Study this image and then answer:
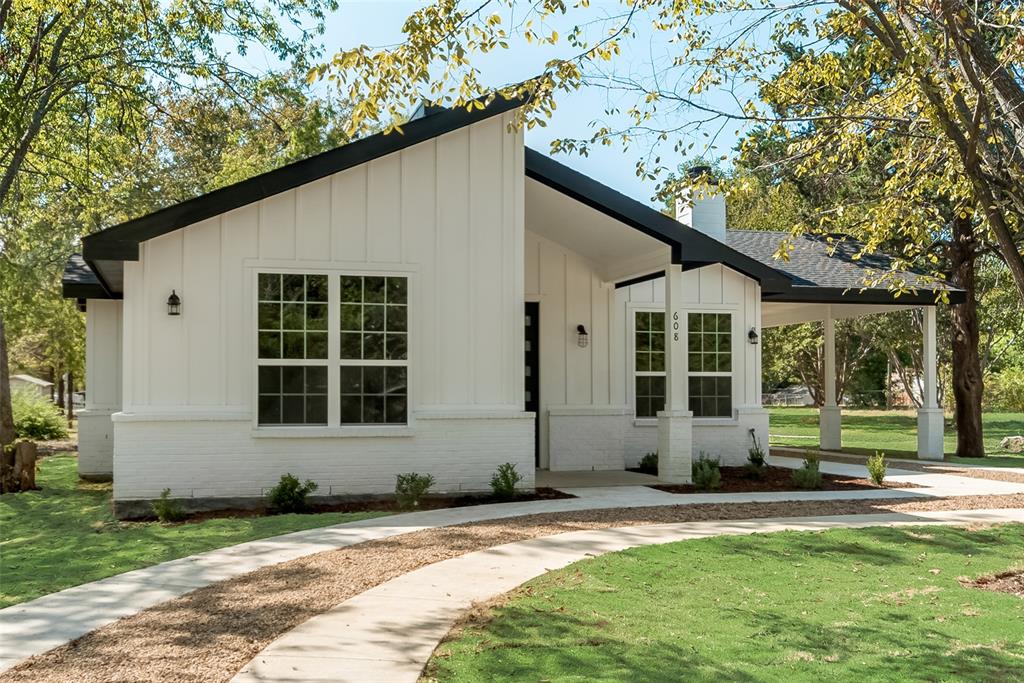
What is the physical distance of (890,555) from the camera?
768 centimetres

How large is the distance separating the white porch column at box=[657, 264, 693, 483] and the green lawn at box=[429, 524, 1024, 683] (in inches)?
152

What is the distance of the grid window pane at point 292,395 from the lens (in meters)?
10.4

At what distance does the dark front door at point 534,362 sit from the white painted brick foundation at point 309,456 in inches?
112

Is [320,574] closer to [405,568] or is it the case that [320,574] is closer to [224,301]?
[405,568]

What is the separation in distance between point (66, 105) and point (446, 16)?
12924 mm

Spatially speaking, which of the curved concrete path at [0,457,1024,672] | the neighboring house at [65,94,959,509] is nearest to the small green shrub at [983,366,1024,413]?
the curved concrete path at [0,457,1024,672]

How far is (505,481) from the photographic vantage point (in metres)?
10.6

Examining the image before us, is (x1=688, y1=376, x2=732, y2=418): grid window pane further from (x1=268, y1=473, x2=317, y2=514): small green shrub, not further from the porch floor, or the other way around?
(x1=268, y1=473, x2=317, y2=514): small green shrub

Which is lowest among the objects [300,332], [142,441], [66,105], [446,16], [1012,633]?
[1012,633]

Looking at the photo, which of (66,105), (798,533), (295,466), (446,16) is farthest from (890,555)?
(66,105)

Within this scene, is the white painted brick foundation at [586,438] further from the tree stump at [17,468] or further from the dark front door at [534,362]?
the tree stump at [17,468]

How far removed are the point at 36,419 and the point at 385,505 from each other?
56.1 feet

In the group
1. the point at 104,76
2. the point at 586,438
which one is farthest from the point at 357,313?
the point at 104,76

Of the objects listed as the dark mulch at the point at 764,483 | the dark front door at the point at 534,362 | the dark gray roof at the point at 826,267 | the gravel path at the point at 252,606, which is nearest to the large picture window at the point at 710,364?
the dark mulch at the point at 764,483
